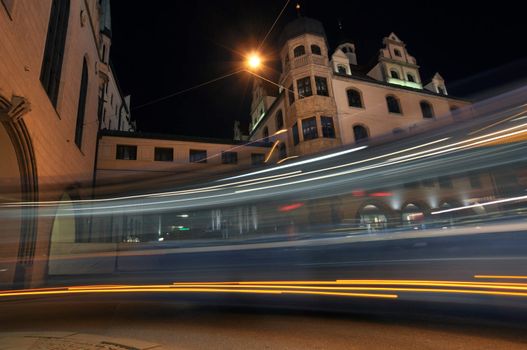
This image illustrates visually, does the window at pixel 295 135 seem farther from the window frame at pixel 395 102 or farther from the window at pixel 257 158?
the window frame at pixel 395 102

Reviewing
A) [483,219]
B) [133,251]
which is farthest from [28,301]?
[483,219]

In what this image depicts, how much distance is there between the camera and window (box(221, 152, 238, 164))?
25605 millimetres

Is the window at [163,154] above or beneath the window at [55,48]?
beneath

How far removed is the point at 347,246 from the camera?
5.28 metres

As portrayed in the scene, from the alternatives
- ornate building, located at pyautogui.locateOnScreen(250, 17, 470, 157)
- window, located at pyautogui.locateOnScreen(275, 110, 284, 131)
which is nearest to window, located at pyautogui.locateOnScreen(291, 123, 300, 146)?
ornate building, located at pyautogui.locateOnScreen(250, 17, 470, 157)

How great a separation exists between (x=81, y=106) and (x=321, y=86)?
17.8 meters

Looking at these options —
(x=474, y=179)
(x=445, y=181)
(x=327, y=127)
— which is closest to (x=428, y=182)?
(x=445, y=181)

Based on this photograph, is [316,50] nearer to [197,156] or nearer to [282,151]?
[282,151]

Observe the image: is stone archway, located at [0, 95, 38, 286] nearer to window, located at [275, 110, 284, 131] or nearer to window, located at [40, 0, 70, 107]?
window, located at [40, 0, 70, 107]

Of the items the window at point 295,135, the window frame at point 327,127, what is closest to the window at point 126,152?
the window at point 295,135

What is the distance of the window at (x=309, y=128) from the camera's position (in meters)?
23.9

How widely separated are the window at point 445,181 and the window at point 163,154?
21.3 meters

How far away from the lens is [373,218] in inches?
210

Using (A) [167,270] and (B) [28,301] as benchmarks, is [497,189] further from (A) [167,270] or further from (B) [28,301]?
(B) [28,301]
